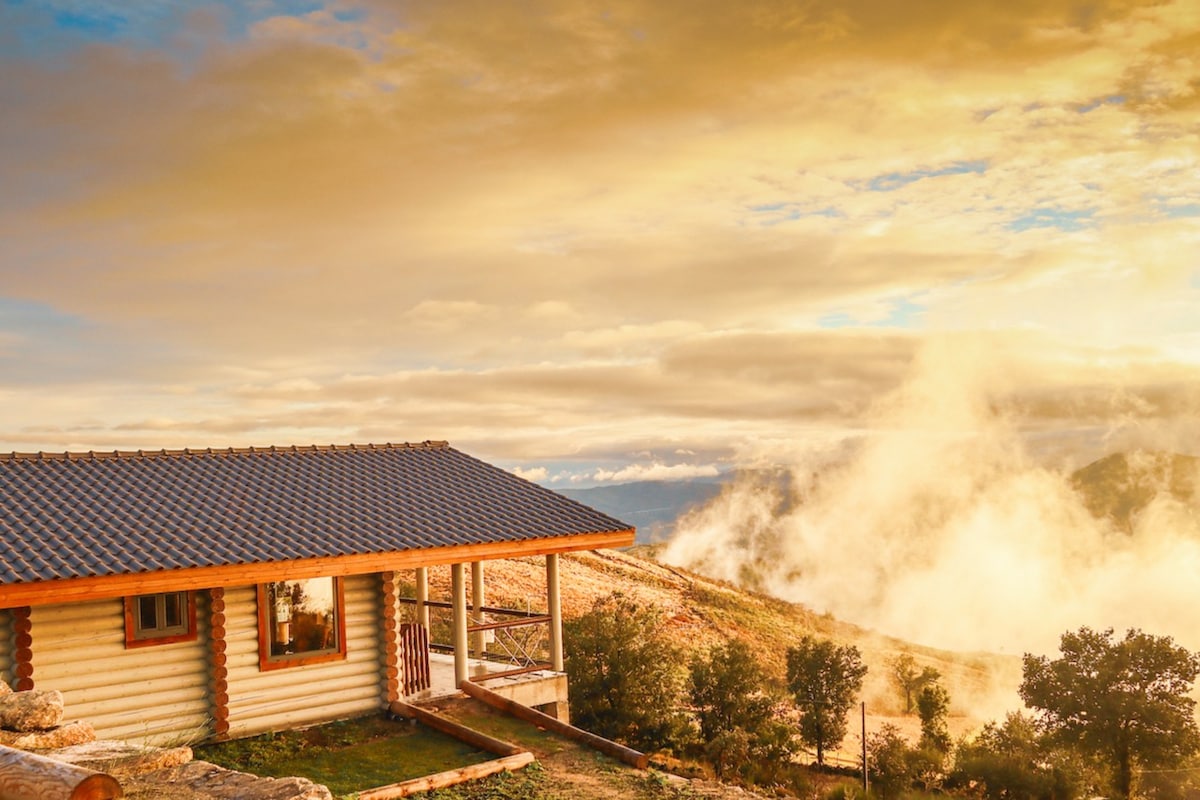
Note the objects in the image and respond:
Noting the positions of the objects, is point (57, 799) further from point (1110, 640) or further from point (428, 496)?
point (1110, 640)

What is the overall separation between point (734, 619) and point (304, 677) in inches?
1537

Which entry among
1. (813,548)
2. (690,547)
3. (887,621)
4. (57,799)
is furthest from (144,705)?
(813,548)

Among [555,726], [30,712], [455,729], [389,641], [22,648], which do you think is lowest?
[555,726]

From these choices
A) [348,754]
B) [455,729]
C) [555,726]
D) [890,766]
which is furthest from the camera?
[890,766]

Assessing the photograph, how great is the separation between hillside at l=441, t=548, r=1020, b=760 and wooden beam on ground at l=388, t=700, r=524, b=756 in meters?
20.2

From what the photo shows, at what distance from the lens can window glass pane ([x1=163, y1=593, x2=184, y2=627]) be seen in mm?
14156

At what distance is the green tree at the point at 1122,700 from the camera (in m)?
25.9

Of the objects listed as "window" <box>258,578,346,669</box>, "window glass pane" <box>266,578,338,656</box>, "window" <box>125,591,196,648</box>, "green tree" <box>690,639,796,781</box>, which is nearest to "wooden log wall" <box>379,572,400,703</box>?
"window" <box>258,578,346,669</box>

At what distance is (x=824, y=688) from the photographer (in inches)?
1105

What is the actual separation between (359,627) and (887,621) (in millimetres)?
151650

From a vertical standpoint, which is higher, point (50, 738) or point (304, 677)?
point (50, 738)

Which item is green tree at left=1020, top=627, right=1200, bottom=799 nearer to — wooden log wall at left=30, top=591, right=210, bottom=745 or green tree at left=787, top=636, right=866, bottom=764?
green tree at left=787, top=636, right=866, bottom=764

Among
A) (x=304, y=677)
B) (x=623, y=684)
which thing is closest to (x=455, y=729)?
(x=304, y=677)

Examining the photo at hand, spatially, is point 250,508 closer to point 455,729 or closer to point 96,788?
point 455,729
